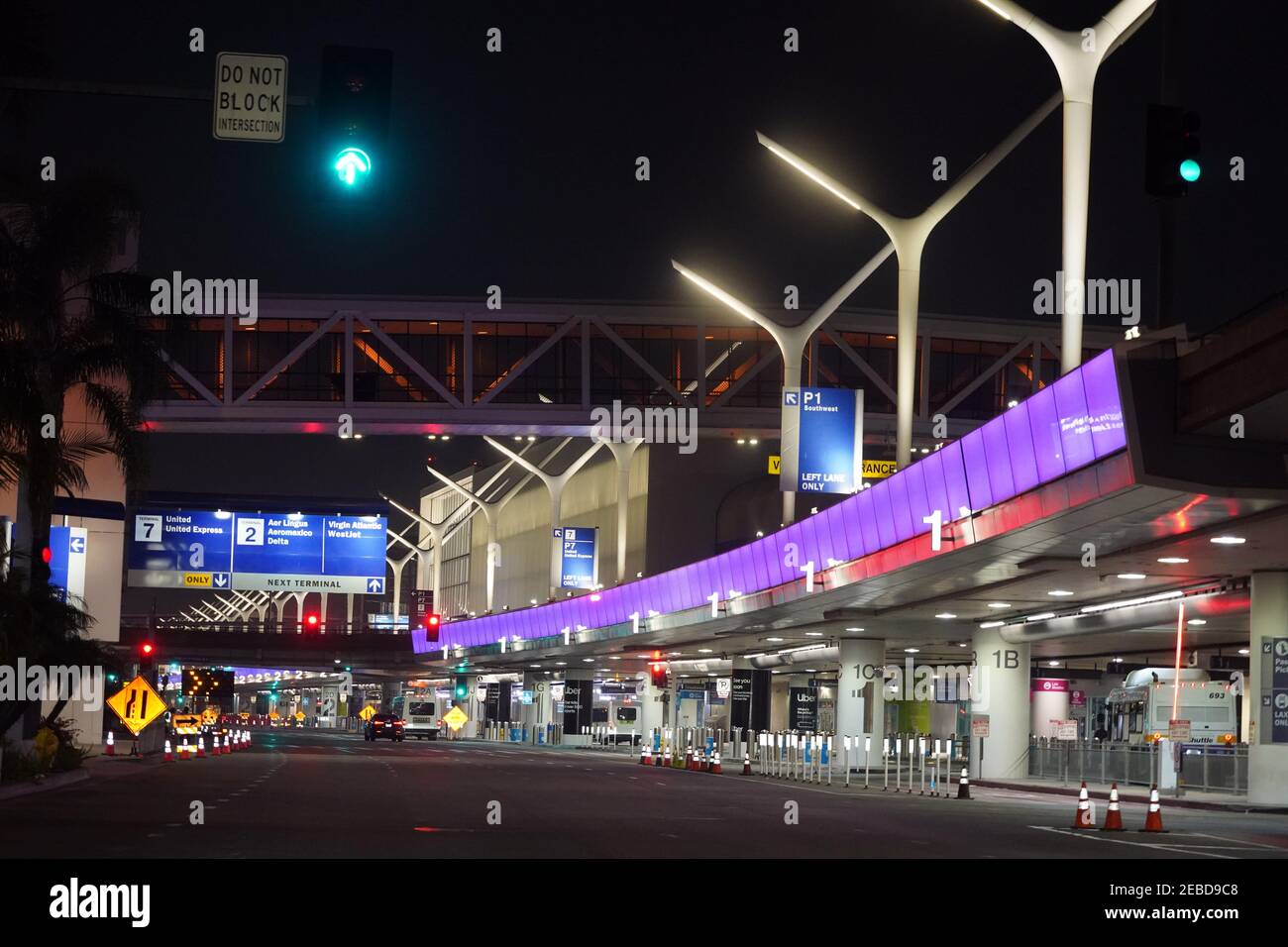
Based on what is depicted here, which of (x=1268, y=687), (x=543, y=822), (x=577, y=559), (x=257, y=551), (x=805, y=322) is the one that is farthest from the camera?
(x=577, y=559)

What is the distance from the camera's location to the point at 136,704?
165 ft

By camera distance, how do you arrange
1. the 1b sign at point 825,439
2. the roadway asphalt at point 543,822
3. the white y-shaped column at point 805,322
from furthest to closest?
1. the white y-shaped column at point 805,322
2. the 1b sign at point 825,439
3. the roadway asphalt at point 543,822

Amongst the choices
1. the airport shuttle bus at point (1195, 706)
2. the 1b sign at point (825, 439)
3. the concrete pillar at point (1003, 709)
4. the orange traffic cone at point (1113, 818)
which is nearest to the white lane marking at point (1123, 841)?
the orange traffic cone at point (1113, 818)

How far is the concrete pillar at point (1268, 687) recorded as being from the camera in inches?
1550

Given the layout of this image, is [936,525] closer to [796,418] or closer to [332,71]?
[796,418]

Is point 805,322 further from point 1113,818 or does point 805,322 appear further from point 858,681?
point 1113,818

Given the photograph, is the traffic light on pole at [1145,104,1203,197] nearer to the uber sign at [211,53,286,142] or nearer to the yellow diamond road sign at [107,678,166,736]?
the uber sign at [211,53,286,142]

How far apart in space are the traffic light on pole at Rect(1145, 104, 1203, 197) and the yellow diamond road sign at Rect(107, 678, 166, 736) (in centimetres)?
3731

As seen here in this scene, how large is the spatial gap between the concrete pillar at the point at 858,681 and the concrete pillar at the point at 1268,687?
29064 millimetres

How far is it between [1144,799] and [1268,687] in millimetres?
6052

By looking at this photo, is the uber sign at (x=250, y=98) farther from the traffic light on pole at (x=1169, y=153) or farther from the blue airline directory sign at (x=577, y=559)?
the blue airline directory sign at (x=577, y=559)

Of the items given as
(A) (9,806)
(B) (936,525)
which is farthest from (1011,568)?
(A) (9,806)

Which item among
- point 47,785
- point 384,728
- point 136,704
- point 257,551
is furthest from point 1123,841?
point 384,728

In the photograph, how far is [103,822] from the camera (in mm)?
24656
